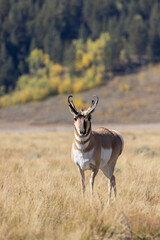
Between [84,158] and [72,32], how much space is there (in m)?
107

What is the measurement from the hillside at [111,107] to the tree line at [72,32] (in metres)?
8.39

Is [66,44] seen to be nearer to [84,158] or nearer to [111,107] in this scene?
[111,107]

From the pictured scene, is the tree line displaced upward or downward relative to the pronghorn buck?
upward

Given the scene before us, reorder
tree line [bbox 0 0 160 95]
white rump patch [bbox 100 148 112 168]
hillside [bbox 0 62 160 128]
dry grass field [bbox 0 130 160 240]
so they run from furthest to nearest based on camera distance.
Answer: tree line [bbox 0 0 160 95] → hillside [bbox 0 62 160 128] → white rump patch [bbox 100 148 112 168] → dry grass field [bbox 0 130 160 240]

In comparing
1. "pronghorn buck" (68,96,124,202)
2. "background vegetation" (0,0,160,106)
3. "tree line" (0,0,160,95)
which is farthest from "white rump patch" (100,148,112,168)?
"tree line" (0,0,160,95)

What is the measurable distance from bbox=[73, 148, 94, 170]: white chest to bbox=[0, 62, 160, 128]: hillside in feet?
178

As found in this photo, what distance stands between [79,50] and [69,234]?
84351mm

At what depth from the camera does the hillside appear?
207 ft

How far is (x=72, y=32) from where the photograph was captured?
111 m

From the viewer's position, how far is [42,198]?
6.19 metres

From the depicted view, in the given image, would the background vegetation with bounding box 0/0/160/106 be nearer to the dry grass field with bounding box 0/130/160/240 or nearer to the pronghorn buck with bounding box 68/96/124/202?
the pronghorn buck with bounding box 68/96/124/202

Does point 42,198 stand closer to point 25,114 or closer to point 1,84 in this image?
point 25,114

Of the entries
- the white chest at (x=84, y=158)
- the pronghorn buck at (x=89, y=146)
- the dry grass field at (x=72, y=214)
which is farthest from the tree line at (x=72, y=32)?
the white chest at (x=84, y=158)

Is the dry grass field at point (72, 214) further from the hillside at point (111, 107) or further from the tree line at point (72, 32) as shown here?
the tree line at point (72, 32)
